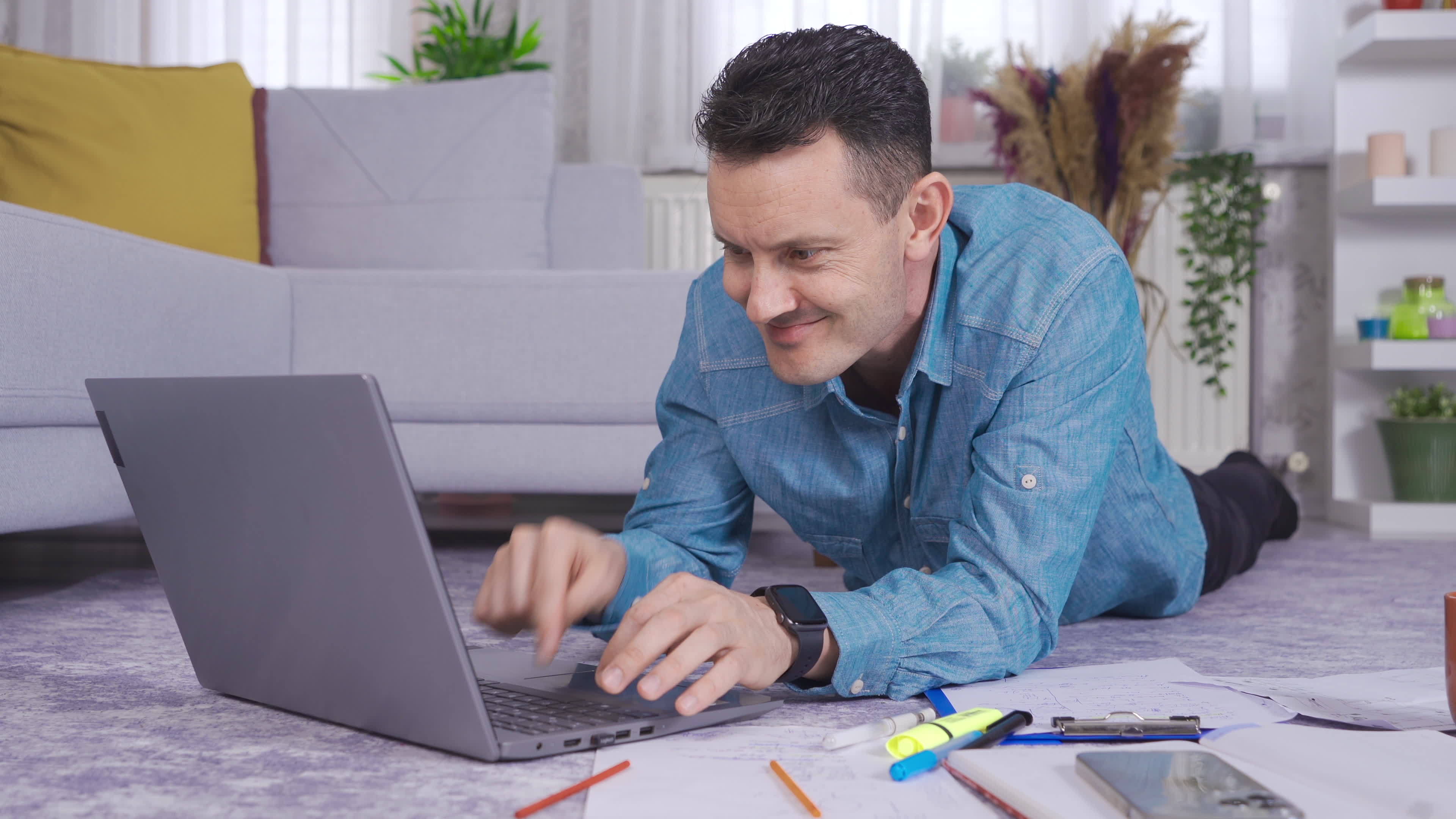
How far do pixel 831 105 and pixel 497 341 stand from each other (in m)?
1.10

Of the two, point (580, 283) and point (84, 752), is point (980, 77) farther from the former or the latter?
point (84, 752)

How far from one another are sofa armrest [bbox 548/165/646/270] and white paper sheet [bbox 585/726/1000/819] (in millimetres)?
1957

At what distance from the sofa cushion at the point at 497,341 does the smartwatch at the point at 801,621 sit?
1.08 meters

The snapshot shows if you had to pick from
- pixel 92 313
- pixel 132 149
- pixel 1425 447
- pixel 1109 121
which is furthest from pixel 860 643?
pixel 1425 447

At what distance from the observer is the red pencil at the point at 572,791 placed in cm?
63

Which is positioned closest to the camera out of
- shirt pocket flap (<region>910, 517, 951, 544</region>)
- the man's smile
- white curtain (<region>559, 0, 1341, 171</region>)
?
the man's smile

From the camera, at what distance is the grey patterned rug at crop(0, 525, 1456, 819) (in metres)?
0.68

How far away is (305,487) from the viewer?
662mm

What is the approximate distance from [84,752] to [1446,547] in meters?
2.40

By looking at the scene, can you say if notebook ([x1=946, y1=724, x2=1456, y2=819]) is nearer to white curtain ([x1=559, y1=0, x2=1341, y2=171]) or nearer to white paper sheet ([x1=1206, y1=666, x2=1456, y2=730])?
white paper sheet ([x1=1206, y1=666, x2=1456, y2=730])

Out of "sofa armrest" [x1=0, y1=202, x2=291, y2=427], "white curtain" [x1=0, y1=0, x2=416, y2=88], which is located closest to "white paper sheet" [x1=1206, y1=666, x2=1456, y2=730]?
"sofa armrest" [x1=0, y1=202, x2=291, y2=427]

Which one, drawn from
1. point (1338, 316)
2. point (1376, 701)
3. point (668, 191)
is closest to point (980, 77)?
point (668, 191)

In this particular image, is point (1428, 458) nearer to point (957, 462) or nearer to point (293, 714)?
point (957, 462)

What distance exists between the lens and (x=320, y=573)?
69 centimetres
